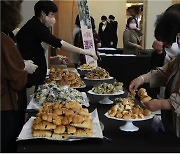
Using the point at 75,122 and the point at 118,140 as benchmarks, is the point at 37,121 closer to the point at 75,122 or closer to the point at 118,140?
the point at 75,122

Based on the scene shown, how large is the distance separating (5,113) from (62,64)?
1.81 meters

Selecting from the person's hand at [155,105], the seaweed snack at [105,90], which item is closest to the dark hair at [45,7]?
the seaweed snack at [105,90]

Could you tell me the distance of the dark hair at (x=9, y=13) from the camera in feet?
3.54

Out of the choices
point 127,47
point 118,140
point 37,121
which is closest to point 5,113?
point 37,121

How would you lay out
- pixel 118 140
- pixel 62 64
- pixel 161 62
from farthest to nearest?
1. pixel 161 62
2. pixel 62 64
3. pixel 118 140

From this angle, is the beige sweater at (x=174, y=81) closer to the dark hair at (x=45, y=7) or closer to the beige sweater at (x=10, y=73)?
the beige sweater at (x=10, y=73)

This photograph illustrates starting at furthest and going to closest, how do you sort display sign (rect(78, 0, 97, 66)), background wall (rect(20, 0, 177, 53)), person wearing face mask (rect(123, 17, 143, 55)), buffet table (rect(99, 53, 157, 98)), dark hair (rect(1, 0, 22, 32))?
1. background wall (rect(20, 0, 177, 53))
2. person wearing face mask (rect(123, 17, 143, 55))
3. buffet table (rect(99, 53, 157, 98))
4. display sign (rect(78, 0, 97, 66))
5. dark hair (rect(1, 0, 22, 32))

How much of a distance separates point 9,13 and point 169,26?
0.65 m

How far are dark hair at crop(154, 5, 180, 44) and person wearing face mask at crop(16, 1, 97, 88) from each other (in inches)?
39.4

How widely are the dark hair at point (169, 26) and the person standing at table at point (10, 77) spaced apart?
0.58 m

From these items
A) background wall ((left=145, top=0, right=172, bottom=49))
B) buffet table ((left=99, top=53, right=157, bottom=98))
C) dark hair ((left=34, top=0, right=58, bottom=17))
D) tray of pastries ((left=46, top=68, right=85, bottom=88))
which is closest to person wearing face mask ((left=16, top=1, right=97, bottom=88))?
dark hair ((left=34, top=0, right=58, bottom=17))

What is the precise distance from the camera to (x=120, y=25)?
8.38 metres

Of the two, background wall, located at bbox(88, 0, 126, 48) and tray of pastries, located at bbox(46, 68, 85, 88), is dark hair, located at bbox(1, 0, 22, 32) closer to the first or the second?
tray of pastries, located at bbox(46, 68, 85, 88)

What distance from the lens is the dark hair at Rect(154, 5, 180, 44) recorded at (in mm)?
1344
